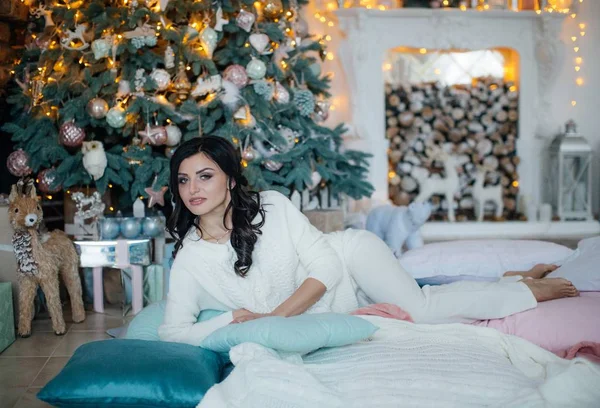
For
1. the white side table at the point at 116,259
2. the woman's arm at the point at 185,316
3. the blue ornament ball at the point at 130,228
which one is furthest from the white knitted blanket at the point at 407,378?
the blue ornament ball at the point at 130,228

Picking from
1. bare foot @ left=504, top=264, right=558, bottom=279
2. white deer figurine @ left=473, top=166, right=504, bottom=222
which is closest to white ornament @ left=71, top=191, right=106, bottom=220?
bare foot @ left=504, top=264, right=558, bottom=279

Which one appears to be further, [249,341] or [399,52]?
[399,52]

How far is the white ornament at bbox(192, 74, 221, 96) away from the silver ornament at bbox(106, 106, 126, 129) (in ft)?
1.31

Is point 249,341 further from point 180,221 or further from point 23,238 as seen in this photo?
point 23,238

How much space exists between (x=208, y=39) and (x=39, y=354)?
1.88 metres

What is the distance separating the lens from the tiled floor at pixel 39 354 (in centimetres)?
248

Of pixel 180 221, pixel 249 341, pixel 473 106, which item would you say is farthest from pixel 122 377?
pixel 473 106

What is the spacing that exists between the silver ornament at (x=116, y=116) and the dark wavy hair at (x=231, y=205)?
1.64 meters

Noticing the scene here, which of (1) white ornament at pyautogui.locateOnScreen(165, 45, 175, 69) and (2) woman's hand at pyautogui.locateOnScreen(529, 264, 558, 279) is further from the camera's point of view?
(1) white ornament at pyautogui.locateOnScreen(165, 45, 175, 69)

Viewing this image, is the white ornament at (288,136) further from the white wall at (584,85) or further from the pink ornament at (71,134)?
the white wall at (584,85)

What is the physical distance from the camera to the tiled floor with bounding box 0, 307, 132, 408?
2.48 metres

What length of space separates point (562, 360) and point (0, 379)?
1.93m

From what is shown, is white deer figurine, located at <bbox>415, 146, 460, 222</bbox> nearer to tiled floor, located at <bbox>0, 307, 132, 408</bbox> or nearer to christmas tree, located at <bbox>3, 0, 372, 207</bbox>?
christmas tree, located at <bbox>3, 0, 372, 207</bbox>

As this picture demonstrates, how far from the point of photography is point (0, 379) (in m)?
2.64
